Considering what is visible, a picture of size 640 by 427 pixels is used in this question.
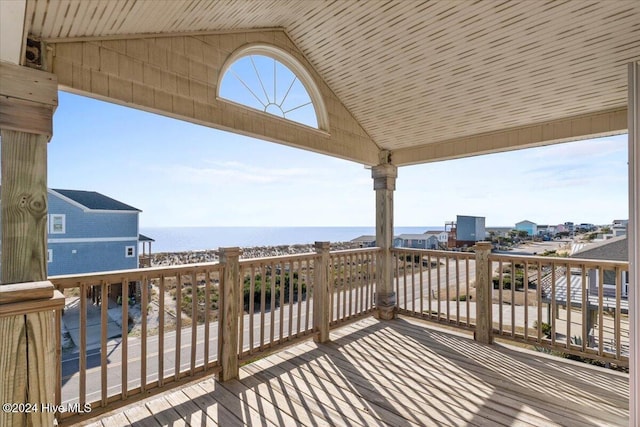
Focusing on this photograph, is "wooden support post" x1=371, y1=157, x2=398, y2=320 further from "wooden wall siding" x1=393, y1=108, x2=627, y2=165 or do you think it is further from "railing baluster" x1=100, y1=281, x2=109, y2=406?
"railing baluster" x1=100, y1=281, x2=109, y2=406

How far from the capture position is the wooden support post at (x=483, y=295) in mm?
3512

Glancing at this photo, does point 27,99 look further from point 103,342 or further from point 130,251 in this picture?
point 130,251

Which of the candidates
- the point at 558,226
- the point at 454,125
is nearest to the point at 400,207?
the point at 454,125

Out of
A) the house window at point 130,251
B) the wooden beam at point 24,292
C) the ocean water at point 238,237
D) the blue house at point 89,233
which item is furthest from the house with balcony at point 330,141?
the ocean water at point 238,237

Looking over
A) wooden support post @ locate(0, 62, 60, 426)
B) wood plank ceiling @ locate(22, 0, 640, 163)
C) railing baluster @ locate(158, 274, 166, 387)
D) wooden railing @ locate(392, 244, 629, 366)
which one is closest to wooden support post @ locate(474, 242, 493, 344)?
wooden railing @ locate(392, 244, 629, 366)

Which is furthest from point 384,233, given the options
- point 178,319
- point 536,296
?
point 178,319

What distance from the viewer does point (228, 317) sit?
2.63 metres

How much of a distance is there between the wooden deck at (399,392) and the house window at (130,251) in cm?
442

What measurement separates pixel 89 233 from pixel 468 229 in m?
6.79

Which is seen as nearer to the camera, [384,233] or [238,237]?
[384,233]

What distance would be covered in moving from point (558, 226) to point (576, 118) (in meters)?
5.02

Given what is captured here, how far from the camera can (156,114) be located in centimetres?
243

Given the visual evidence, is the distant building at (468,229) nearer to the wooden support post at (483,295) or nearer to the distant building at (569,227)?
the wooden support post at (483,295)

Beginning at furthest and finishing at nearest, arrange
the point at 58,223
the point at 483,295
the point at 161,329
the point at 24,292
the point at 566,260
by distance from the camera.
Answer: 1. the point at 58,223
2. the point at 483,295
3. the point at 566,260
4. the point at 161,329
5. the point at 24,292
